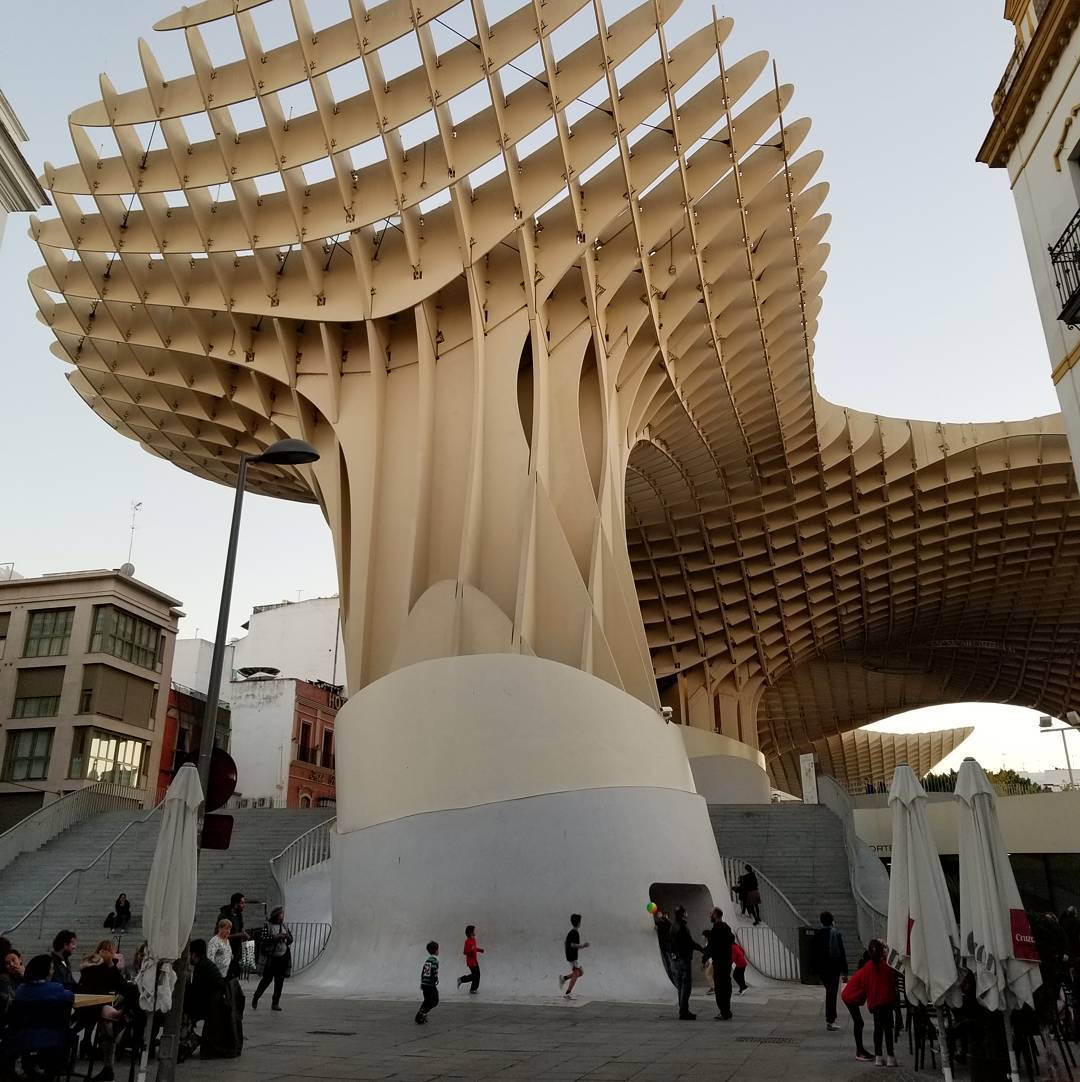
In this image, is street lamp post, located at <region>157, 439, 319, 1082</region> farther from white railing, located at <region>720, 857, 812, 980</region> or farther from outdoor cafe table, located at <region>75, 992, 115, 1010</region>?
white railing, located at <region>720, 857, 812, 980</region>

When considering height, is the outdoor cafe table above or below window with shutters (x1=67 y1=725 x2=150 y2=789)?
below

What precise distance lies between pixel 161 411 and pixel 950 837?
26.0 m

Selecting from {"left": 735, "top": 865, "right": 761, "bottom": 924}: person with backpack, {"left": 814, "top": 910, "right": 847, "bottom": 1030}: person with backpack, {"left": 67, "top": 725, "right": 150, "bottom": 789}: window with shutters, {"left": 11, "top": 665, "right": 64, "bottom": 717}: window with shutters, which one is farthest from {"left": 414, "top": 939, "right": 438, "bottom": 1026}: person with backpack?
{"left": 11, "top": 665, "right": 64, "bottom": 717}: window with shutters

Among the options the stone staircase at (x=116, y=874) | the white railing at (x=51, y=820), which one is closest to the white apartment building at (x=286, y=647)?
the white railing at (x=51, y=820)

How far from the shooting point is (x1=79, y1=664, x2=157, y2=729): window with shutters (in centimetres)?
3434

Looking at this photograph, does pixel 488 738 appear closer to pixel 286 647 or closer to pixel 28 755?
pixel 28 755

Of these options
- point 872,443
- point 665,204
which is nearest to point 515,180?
point 665,204

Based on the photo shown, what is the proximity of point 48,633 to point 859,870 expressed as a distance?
2802cm

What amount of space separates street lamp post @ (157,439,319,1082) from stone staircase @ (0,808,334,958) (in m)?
11.0

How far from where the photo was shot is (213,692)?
8.95m

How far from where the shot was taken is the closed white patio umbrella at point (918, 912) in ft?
29.1

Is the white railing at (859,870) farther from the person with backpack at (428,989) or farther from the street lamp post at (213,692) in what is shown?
the street lamp post at (213,692)

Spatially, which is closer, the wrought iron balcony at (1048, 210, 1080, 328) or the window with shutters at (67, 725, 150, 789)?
the wrought iron balcony at (1048, 210, 1080, 328)

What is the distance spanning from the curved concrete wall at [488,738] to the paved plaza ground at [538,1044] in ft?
10.3
